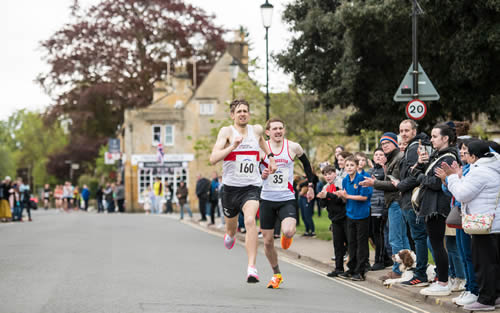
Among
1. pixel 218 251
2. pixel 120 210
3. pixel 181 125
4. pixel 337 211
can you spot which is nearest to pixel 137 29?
pixel 181 125

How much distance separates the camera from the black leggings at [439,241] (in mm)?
8969

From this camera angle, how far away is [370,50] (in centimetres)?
2017

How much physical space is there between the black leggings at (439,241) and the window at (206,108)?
153 ft

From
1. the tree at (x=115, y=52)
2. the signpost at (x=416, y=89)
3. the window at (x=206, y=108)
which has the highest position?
the tree at (x=115, y=52)

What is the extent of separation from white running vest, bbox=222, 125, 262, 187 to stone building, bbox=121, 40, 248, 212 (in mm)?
45284

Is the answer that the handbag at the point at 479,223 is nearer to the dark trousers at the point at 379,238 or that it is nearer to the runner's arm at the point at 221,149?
the runner's arm at the point at 221,149

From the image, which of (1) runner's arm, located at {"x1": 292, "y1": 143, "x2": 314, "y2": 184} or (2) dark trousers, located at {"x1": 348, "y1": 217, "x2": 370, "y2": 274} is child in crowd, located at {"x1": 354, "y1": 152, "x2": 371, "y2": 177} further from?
(1) runner's arm, located at {"x1": 292, "y1": 143, "x2": 314, "y2": 184}

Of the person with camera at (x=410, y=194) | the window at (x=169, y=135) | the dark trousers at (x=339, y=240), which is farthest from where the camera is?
the window at (x=169, y=135)

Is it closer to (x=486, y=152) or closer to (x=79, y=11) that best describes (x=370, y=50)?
(x=486, y=152)

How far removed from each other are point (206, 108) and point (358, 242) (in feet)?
148

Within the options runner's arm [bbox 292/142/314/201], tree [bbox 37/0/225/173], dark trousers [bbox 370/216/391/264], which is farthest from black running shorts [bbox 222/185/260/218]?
tree [bbox 37/0/225/173]

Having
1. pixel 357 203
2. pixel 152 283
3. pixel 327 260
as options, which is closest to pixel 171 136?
pixel 327 260

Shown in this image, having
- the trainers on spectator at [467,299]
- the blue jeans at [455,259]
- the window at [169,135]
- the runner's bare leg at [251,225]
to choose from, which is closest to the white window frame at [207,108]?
the window at [169,135]

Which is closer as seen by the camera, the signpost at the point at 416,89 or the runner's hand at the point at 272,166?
the runner's hand at the point at 272,166
